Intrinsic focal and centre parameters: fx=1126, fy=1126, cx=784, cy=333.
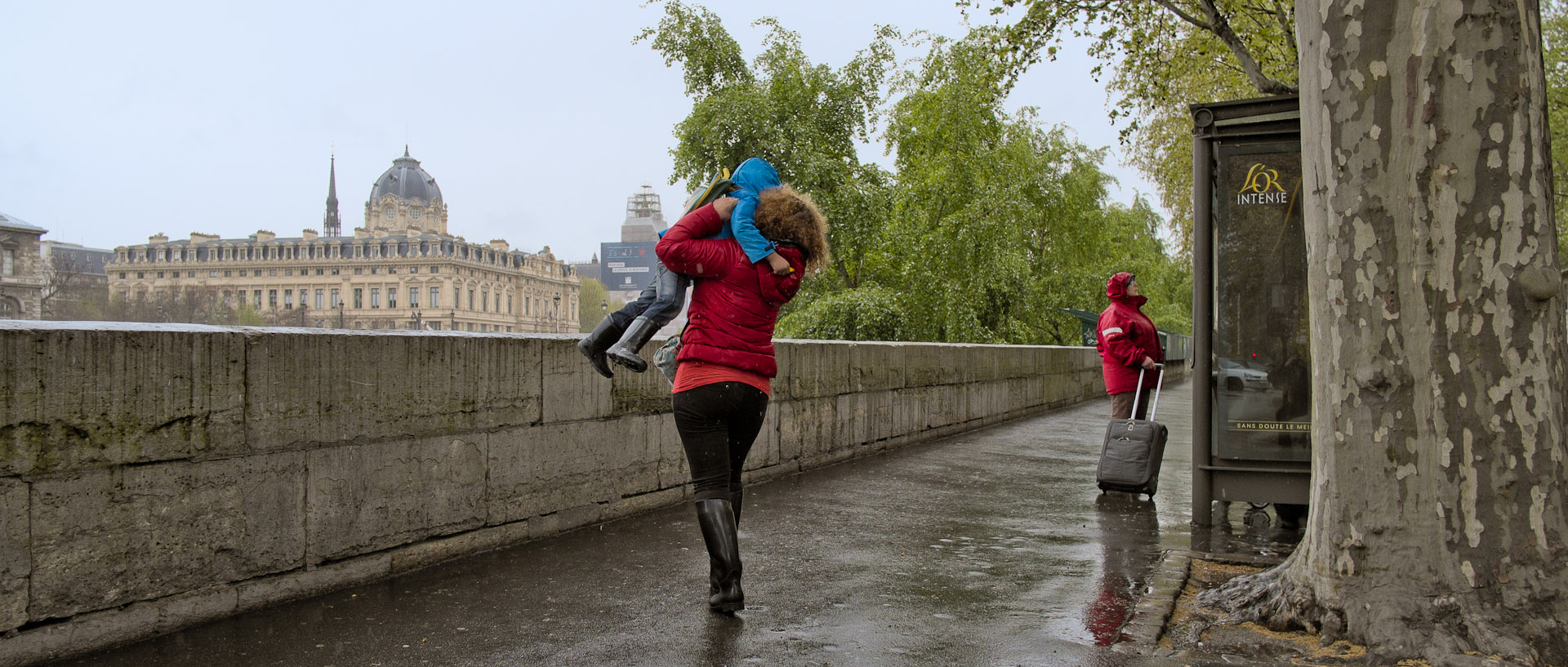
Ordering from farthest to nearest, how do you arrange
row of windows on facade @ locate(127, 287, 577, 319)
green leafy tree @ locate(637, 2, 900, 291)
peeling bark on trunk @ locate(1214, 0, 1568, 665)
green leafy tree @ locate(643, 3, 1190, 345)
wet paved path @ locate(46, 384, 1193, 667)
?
row of windows on facade @ locate(127, 287, 577, 319)
green leafy tree @ locate(637, 2, 900, 291)
green leafy tree @ locate(643, 3, 1190, 345)
wet paved path @ locate(46, 384, 1193, 667)
peeling bark on trunk @ locate(1214, 0, 1568, 665)

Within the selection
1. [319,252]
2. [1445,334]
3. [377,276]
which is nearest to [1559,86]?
[1445,334]

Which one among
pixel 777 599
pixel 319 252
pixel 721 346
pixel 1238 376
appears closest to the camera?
Answer: pixel 721 346

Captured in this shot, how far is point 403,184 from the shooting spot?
14712 centimetres

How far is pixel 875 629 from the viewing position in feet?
13.2

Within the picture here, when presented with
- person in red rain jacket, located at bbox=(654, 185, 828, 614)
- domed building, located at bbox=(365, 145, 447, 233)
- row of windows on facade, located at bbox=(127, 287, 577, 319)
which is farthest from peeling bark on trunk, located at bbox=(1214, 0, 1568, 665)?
domed building, located at bbox=(365, 145, 447, 233)

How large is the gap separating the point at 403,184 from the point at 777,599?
152 m

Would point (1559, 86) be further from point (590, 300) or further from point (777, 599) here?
point (590, 300)

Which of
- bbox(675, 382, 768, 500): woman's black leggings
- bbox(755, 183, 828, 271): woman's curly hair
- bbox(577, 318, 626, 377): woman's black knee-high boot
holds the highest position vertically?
bbox(755, 183, 828, 271): woman's curly hair

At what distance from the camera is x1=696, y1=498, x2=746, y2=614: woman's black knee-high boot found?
164 inches

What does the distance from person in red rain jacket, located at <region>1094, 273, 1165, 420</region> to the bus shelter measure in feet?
6.48

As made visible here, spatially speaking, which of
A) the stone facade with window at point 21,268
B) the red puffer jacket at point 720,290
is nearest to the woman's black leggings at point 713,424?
the red puffer jacket at point 720,290

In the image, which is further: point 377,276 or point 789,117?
point 377,276

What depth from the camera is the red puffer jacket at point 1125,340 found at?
8.27m

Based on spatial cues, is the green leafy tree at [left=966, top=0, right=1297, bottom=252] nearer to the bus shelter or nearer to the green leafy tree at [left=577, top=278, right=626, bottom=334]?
the bus shelter
